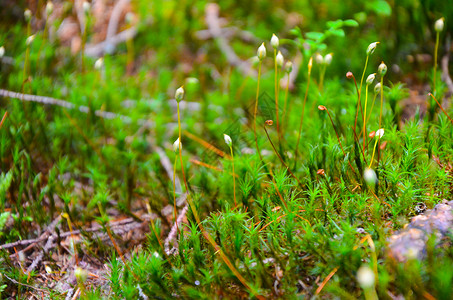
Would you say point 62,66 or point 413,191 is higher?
point 62,66

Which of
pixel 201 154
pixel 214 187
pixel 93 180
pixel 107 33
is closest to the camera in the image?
pixel 214 187

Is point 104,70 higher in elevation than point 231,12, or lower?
lower

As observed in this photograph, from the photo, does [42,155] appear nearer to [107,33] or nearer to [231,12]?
[107,33]

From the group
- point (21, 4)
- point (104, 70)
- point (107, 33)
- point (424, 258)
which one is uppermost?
point (21, 4)

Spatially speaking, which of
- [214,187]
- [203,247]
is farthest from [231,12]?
[203,247]

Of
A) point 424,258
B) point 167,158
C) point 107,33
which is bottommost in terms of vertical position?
point 167,158

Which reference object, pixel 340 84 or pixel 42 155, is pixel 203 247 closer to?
pixel 42 155

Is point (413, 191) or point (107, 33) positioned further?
point (107, 33)

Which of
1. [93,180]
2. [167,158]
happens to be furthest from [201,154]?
[93,180]

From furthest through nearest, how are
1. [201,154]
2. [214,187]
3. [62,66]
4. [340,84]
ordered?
[62,66]
[340,84]
[201,154]
[214,187]
